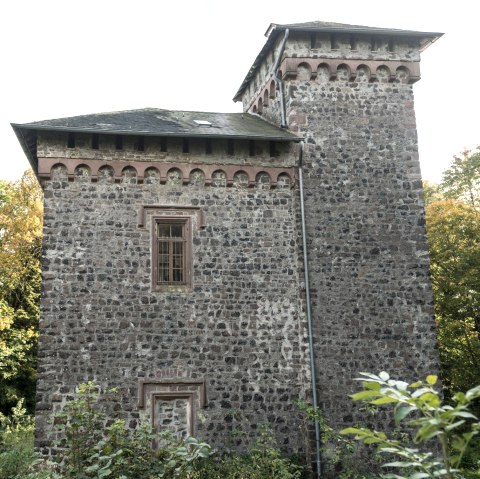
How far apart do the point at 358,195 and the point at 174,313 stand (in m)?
4.91

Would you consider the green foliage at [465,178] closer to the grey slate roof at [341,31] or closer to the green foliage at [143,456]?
the grey slate roof at [341,31]

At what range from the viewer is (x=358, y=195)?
14812mm

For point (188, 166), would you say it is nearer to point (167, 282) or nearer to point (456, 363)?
point (167, 282)

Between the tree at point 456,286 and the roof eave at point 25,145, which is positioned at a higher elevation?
the roof eave at point 25,145

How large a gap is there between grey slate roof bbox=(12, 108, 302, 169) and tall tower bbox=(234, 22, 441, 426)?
0.91 metres

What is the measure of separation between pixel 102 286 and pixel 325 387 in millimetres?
5024

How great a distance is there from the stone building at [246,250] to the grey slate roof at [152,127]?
64 mm

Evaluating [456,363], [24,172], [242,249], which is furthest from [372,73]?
[24,172]

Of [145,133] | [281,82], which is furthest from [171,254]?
[281,82]

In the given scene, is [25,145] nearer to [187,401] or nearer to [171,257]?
[171,257]

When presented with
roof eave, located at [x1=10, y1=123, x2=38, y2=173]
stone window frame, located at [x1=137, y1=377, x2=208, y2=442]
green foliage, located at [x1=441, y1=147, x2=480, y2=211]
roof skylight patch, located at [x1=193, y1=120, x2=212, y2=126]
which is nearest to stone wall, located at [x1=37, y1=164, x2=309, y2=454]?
stone window frame, located at [x1=137, y1=377, x2=208, y2=442]

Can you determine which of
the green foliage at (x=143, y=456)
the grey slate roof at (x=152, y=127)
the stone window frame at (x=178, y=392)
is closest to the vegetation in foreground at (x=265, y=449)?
the green foliage at (x=143, y=456)

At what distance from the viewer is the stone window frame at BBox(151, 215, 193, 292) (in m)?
13.7

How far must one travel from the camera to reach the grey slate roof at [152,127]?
13609 millimetres
